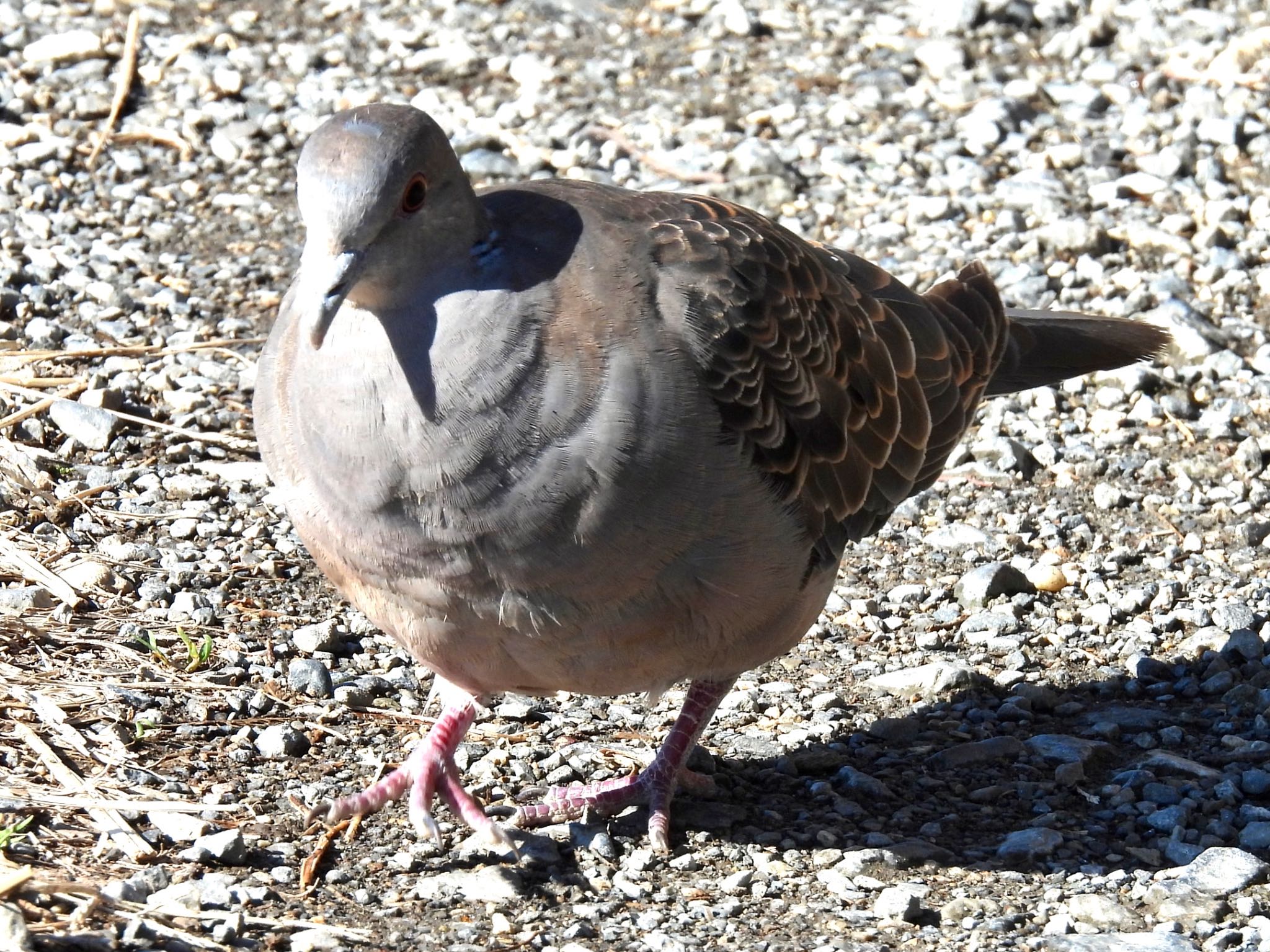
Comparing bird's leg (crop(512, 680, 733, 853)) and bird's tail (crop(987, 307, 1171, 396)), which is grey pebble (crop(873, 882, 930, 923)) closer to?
bird's leg (crop(512, 680, 733, 853))

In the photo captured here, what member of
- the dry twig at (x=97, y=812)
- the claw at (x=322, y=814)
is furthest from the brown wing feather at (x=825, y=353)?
the dry twig at (x=97, y=812)

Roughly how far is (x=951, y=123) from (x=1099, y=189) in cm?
92

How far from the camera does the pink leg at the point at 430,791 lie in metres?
4.16

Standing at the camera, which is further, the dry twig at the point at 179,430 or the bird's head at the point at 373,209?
the dry twig at the point at 179,430

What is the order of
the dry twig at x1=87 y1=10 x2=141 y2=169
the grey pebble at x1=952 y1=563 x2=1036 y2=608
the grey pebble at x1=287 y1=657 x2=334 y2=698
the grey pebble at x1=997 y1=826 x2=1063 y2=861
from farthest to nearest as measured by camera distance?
1. the dry twig at x1=87 y1=10 x2=141 y2=169
2. the grey pebble at x1=952 y1=563 x2=1036 y2=608
3. the grey pebble at x1=287 y1=657 x2=334 y2=698
4. the grey pebble at x1=997 y1=826 x2=1063 y2=861

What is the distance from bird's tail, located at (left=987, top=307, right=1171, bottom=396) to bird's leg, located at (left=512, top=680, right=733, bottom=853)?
1.71m

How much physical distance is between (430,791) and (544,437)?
1.10m

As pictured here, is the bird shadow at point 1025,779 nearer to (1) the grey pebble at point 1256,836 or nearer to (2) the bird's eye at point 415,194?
(1) the grey pebble at point 1256,836

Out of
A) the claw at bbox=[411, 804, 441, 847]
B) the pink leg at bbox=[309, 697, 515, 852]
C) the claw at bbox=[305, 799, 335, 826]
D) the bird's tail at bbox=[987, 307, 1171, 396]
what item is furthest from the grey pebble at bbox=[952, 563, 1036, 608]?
the claw at bbox=[305, 799, 335, 826]

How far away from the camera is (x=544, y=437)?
3672mm

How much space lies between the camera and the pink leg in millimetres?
4164

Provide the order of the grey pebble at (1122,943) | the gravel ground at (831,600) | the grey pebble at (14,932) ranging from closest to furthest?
the grey pebble at (14,932), the grey pebble at (1122,943), the gravel ground at (831,600)

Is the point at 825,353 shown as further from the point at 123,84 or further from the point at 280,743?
the point at 123,84

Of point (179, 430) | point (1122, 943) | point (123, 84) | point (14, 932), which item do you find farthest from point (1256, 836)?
point (123, 84)
